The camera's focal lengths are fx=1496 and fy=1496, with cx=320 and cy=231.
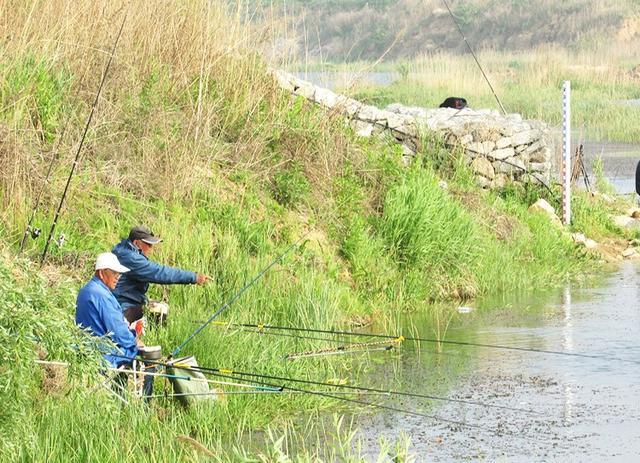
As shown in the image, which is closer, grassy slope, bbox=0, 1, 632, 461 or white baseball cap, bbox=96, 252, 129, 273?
white baseball cap, bbox=96, 252, 129, 273

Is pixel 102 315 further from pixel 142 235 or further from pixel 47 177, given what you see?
pixel 47 177

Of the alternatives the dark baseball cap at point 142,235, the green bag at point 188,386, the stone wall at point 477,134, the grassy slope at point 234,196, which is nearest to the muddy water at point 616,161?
the stone wall at point 477,134

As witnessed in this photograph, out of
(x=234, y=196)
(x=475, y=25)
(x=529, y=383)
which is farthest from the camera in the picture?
(x=475, y=25)

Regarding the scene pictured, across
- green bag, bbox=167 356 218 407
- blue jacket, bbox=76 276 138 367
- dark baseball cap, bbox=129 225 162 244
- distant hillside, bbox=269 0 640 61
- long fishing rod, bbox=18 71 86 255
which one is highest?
distant hillside, bbox=269 0 640 61

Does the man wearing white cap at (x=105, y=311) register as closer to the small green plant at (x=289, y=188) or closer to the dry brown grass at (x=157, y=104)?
the dry brown grass at (x=157, y=104)

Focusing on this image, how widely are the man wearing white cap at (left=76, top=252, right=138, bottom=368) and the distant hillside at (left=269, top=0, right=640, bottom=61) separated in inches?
1748

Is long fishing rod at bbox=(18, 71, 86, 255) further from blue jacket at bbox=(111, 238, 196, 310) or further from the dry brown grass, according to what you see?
blue jacket at bbox=(111, 238, 196, 310)

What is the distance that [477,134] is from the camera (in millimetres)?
18312

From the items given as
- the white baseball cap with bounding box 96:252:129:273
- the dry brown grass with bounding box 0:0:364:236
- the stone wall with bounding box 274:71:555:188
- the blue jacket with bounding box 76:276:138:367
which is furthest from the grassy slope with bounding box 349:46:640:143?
the blue jacket with bounding box 76:276:138:367

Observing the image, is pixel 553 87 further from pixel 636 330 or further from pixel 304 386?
pixel 304 386

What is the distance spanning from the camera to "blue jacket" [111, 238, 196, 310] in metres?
10.9

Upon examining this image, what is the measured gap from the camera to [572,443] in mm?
9562

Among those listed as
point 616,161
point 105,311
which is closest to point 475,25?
point 616,161

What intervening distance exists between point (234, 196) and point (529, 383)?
4.27 meters
